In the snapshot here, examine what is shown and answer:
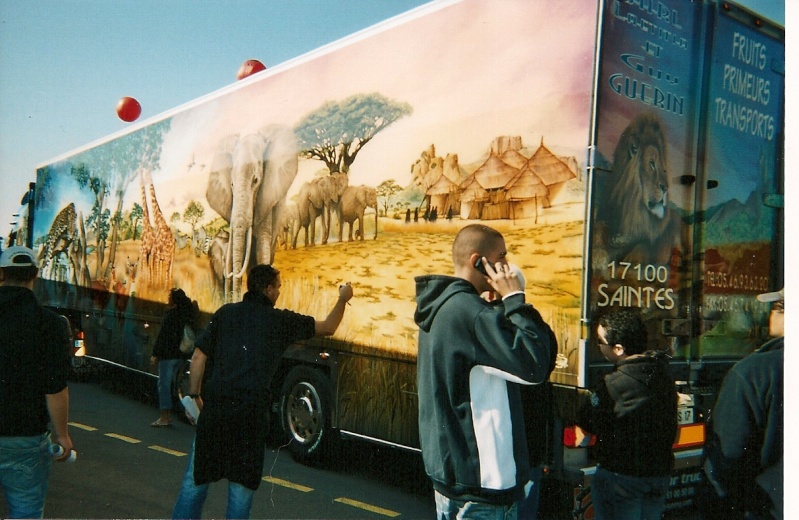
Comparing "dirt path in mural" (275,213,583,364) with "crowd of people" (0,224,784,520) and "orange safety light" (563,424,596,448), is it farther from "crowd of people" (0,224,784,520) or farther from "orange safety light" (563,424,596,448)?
"orange safety light" (563,424,596,448)

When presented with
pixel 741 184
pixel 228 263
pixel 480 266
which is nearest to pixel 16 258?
pixel 480 266

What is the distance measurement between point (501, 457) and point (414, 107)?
2680 millimetres

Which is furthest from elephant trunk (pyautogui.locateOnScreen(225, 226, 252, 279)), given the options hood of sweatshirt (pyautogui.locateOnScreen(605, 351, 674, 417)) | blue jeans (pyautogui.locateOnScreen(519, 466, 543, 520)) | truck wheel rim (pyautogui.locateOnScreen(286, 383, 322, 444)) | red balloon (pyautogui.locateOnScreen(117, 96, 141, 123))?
hood of sweatshirt (pyautogui.locateOnScreen(605, 351, 674, 417))

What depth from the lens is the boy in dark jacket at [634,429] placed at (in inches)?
137

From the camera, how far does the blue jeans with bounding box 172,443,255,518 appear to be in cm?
384

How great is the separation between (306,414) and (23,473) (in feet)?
8.28

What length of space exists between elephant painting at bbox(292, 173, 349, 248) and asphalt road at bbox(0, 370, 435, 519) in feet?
5.14

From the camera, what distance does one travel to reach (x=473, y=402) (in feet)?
9.04

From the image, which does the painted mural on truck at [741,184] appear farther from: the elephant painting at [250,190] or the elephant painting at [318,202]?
the elephant painting at [250,190]

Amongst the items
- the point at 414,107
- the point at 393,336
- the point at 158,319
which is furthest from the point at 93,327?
the point at 414,107

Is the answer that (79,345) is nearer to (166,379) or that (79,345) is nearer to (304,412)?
(166,379)

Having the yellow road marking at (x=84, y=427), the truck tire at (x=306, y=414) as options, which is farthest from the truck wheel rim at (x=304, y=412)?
the yellow road marking at (x=84, y=427)

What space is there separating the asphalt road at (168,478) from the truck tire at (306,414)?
0.42 feet

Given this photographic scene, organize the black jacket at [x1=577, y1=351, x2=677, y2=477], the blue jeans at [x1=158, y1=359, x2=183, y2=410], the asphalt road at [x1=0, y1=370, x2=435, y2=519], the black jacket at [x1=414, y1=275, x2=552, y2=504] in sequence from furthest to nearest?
the blue jeans at [x1=158, y1=359, x2=183, y2=410], the asphalt road at [x1=0, y1=370, x2=435, y2=519], the black jacket at [x1=577, y1=351, x2=677, y2=477], the black jacket at [x1=414, y1=275, x2=552, y2=504]
